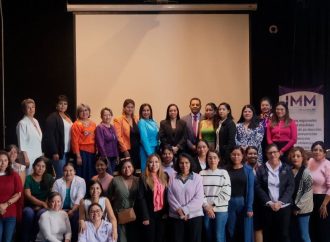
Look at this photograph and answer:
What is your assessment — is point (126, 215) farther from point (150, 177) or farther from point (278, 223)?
point (278, 223)

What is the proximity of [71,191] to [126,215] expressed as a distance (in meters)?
0.66

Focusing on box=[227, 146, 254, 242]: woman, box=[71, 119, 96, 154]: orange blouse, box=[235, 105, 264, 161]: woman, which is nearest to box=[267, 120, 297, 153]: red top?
box=[235, 105, 264, 161]: woman

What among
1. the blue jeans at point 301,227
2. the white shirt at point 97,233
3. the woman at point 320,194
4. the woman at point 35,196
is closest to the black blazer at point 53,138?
the woman at point 35,196

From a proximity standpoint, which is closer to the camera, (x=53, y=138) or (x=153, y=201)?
(x=153, y=201)

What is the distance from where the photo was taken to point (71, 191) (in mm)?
6090

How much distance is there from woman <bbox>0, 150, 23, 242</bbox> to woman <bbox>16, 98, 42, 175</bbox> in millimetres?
623

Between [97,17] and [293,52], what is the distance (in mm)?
2706

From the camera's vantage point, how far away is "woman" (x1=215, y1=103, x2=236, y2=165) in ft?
21.5

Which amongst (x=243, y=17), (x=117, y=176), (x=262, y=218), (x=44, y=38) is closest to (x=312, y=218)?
(x=262, y=218)

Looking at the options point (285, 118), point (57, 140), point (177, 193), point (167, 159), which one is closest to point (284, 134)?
point (285, 118)

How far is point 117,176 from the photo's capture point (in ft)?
19.9

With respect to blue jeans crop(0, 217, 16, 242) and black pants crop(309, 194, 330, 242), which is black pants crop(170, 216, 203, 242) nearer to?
black pants crop(309, 194, 330, 242)

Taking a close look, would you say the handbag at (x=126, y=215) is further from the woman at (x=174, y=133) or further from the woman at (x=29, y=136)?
the woman at (x=29, y=136)

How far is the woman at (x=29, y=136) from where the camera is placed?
6609 millimetres
